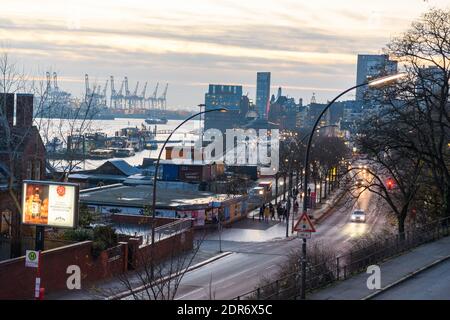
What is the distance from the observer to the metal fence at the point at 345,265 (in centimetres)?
2075

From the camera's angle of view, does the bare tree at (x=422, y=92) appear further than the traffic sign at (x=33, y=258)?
Yes

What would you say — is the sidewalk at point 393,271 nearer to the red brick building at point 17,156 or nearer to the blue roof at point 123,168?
the red brick building at point 17,156

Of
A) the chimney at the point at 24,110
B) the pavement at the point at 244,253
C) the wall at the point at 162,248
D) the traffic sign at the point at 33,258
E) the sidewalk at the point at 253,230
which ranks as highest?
the chimney at the point at 24,110

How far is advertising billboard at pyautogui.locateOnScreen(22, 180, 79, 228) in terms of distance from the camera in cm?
2403

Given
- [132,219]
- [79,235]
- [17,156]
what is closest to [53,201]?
[79,235]

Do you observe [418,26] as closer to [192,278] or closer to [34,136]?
[192,278]

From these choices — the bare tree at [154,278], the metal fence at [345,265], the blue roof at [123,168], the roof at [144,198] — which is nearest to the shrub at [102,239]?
the bare tree at [154,278]

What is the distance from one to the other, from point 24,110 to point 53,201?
1937 cm

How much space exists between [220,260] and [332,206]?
35.1 metres

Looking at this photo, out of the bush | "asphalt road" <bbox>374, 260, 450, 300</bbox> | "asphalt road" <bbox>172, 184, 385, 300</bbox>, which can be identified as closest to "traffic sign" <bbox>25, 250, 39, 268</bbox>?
"asphalt road" <bbox>172, 184, 385, 300</bbox>

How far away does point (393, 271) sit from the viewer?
25031 mm
